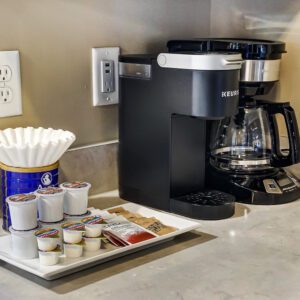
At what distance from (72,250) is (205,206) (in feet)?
1.11

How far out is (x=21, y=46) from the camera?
1161mm

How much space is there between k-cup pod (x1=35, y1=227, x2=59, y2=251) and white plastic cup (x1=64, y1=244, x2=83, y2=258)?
2 centimetres

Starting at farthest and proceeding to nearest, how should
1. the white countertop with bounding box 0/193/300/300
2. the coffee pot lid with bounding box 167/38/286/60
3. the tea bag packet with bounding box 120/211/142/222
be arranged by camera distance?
1. the coffee pot lid with bounding box 167/38/286/60
2. the tea bag packet with bounding box 120/211/142/222
3. the white countertop with bounding box 0/193/300/300

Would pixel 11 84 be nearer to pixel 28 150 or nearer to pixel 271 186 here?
pixel 28 150

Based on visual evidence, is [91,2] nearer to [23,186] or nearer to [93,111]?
[93,111]

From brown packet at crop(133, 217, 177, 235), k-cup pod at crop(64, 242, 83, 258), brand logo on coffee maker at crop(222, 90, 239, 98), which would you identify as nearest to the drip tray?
brown packet at crop(133, 217, 177, 235)

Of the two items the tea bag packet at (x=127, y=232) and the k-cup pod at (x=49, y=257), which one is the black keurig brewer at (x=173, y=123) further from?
the k-cup pod at (x=49, y=257)

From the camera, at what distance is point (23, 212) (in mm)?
930

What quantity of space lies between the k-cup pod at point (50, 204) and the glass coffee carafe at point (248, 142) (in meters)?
0.47

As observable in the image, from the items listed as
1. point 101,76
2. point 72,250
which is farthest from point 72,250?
point 101,76

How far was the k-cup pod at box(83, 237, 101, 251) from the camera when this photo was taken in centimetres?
96

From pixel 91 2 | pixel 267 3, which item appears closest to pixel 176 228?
pixel 91 2

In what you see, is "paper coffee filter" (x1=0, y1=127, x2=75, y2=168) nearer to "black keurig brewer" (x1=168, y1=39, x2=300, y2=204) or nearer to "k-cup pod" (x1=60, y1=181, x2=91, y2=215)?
"k-cup pod" (x1=60, y1=181, x2=91, y2=215)

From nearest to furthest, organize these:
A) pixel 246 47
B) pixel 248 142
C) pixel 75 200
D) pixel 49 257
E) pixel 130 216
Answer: pixel 49 257, pixel 75 200, pixel 130 216, pixel 246 47, pixel 248 142
